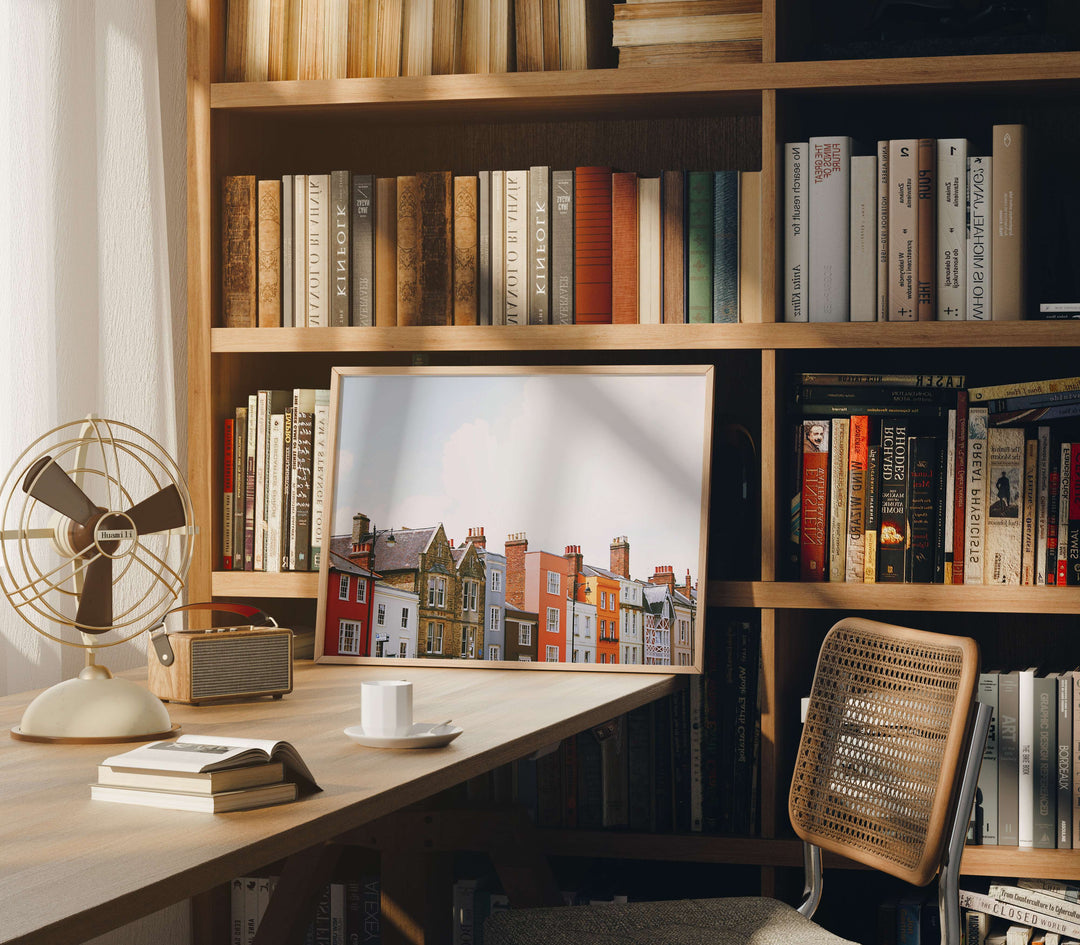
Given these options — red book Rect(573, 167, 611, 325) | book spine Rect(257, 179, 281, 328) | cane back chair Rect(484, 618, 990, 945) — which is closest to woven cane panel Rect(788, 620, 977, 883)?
cane back chair Rect(484, 618, 990, 945)

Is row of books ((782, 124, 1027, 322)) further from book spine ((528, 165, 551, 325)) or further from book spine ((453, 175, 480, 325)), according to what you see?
book spine ((453, 175, 480, 325))

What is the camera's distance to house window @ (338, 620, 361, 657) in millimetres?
2199

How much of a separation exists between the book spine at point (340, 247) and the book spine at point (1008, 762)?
4.30 feet

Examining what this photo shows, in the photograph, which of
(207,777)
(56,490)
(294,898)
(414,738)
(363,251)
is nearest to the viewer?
(207,777)

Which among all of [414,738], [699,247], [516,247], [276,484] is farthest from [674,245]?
[414,738]

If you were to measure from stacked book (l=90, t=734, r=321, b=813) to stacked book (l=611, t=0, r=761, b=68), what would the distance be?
55.5 inches

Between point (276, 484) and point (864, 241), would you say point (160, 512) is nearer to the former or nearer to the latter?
point (276, 484)

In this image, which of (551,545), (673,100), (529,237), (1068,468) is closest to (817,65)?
(673,100)

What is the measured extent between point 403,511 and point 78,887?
1280mm

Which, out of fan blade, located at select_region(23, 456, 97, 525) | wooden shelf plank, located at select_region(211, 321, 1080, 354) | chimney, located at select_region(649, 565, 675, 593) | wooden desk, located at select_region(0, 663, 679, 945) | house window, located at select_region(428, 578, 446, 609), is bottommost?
wooden desk, located at select_region(0, 663, 679, 945)

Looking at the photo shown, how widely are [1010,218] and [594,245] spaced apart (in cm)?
69

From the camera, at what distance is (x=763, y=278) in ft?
6.91

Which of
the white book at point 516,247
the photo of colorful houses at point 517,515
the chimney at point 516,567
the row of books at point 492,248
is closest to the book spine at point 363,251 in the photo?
the row of books at point 492,248

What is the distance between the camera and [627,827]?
7.24 feet
